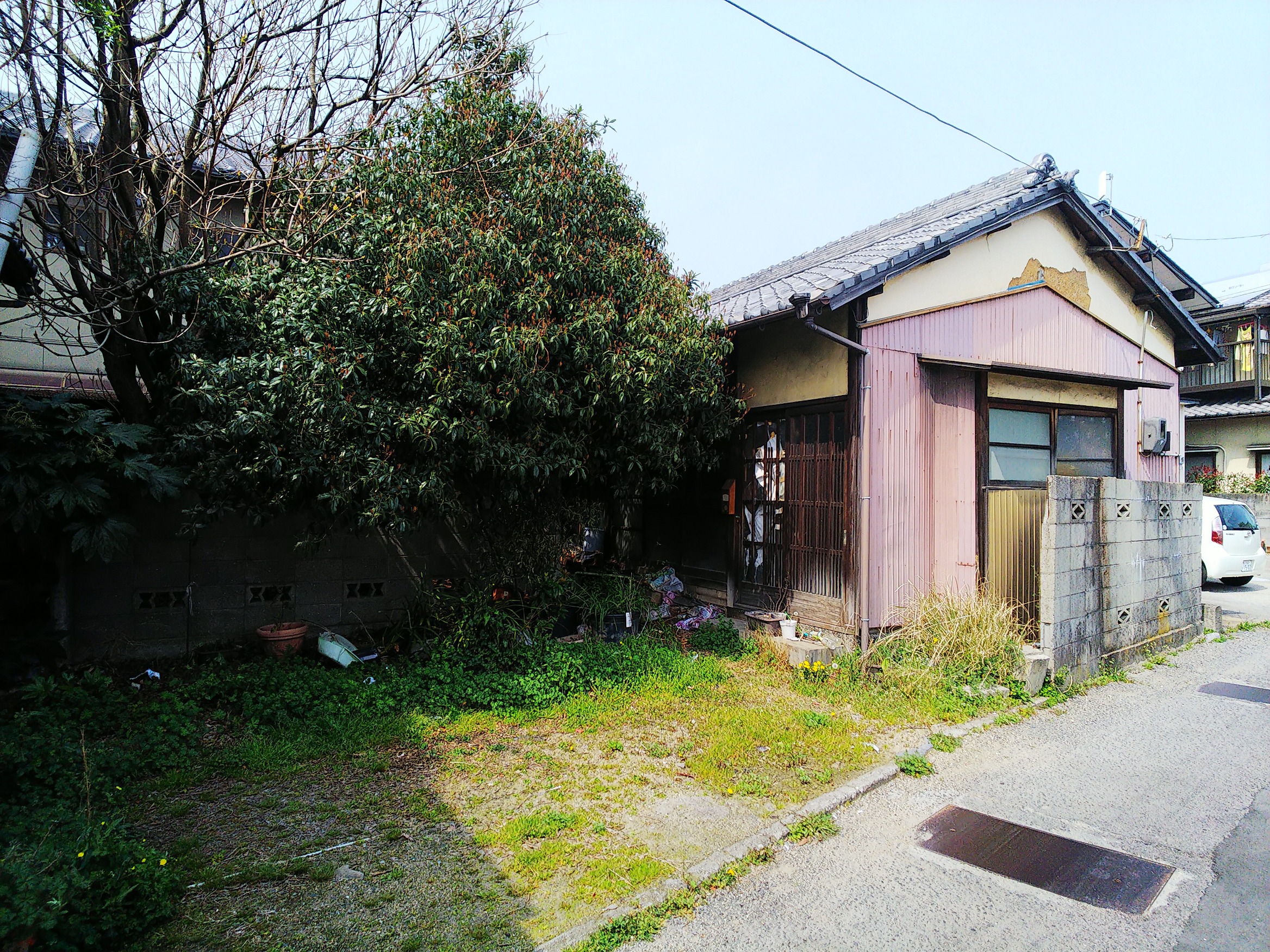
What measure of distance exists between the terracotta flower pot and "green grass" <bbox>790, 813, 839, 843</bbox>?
489cm

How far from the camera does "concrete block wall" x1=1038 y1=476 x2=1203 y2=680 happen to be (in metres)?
6.81

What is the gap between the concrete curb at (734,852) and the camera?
309cm

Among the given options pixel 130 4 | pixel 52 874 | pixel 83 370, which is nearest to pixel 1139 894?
pixel 52 874

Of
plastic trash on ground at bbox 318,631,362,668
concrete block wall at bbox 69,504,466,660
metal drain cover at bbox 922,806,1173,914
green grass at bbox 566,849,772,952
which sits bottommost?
metal drain cover at bbox 922,806,1173,914

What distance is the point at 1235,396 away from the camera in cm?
2092

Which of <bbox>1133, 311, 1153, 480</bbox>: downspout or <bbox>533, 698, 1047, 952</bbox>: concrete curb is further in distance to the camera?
<bbox>1133, 311, 1153, 480</bbox>: downspout

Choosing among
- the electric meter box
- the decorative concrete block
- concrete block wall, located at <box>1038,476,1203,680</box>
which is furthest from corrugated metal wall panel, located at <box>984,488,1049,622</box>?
the electric meter box

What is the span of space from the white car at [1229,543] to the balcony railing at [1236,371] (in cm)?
795

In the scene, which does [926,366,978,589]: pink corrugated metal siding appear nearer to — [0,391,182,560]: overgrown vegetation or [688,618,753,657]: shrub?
[688,618,753,657]: shrub

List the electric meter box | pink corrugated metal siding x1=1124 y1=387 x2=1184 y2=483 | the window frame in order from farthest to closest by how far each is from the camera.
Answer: the electric meter box → pink corrugated metal siding x1=1124 y1=387 x2=1184 y2=483 → the window frame

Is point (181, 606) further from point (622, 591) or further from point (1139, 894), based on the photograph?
point (1139, 894)

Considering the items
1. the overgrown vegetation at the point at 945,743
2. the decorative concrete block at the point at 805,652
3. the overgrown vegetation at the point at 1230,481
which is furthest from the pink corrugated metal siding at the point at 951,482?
the overgrown vegetation at the point at 1230,481

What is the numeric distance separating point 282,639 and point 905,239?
25.4ft

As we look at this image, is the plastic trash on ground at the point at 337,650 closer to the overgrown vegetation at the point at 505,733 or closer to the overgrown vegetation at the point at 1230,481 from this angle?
the overgrown vegetation at the point at 505,733
